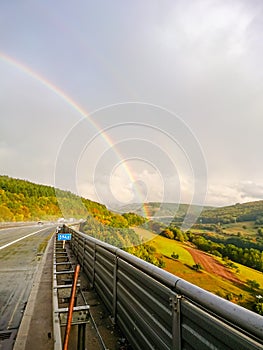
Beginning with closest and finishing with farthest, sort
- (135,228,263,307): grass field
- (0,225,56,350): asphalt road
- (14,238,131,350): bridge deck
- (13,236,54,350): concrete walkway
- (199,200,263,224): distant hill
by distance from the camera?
(14,238,131,350): bridge deck < (13,236,54,350): concrete walkway < (0,225,56,350): asphalt road < (135,228,263,307): grass field < (199,200,263,224): distant hill

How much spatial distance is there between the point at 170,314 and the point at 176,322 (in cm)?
17

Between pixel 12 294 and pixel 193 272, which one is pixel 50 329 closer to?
pixel 12 294

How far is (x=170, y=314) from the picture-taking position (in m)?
2.10

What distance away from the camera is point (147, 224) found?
7812cm

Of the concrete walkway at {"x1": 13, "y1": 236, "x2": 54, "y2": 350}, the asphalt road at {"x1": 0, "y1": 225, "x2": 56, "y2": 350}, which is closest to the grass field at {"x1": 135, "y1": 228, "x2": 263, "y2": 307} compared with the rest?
the asphalt road at {"x1": 0, "y1": 225, "x2": 56, "y2": 350}

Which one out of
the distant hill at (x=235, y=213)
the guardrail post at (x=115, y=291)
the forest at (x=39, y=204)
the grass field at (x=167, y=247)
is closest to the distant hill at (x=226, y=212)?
the distant hill at (x=235, y=213)

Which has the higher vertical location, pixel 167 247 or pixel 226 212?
pixel 226 212

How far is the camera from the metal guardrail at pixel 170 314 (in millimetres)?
1324

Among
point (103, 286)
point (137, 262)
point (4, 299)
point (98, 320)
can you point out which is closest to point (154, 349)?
point (137, 262)

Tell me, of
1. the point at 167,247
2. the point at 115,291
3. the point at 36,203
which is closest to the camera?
the point at 115,291

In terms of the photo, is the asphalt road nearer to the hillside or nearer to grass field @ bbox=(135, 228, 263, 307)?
grass field @ bbox=(135, 228, 263, 307)

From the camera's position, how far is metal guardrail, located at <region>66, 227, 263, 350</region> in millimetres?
1324

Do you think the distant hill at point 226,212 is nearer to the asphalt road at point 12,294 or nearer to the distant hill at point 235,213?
the distant hill at point 235,213

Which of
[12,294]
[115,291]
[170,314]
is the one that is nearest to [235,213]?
[12,294]
